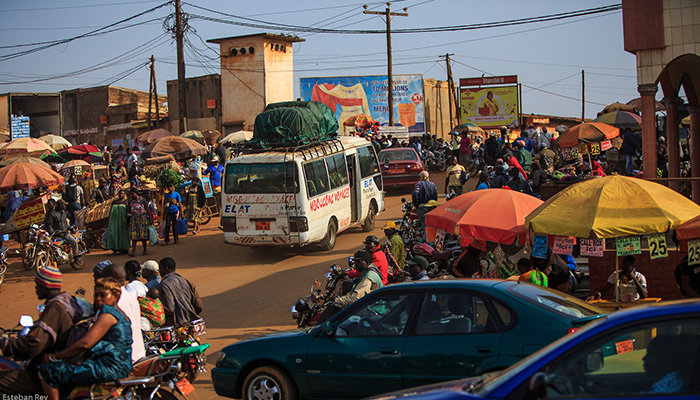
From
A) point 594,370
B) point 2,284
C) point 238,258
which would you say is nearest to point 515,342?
point 594,370

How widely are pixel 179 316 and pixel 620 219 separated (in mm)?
5376

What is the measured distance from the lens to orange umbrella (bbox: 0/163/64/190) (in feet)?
55.3

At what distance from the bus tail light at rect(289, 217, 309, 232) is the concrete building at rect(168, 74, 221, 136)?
25.5m

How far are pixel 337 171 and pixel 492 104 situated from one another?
31.5 m

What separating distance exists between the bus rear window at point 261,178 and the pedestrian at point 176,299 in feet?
21.4

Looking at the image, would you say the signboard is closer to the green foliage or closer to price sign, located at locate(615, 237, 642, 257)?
Result: the green foliage

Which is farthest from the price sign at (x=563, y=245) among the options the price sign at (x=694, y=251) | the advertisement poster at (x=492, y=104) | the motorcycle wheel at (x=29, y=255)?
the advertisement poster at (x=492, y=104)

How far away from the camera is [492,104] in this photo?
45.6 m

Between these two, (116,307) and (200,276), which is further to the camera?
(200,276)

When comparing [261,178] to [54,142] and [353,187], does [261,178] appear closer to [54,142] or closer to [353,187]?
[353,187]

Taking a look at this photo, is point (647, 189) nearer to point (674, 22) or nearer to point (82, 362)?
point (674, 22)

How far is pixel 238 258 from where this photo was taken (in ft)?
54.1

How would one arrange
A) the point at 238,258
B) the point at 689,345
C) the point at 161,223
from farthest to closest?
the point at 161,223
the point at 238,258
the point at 689,345

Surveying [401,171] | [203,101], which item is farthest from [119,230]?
[203,101]
